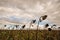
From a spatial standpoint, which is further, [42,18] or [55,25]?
[55,25]

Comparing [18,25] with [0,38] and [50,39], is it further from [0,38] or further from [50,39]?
[50,39]

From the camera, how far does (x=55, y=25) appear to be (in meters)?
8.05

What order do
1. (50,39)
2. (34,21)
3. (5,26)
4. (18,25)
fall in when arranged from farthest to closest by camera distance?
(5,26)
(18,25)
(34,21)
(50,39)

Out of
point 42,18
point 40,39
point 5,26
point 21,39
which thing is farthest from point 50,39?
point 5,26

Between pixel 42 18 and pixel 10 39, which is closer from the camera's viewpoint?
pixel 42 18

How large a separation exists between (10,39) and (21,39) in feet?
1.61

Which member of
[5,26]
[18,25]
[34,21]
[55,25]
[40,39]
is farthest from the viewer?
[5,26]

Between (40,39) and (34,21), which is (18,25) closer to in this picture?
(40,39)

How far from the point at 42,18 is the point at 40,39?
6.68 ft

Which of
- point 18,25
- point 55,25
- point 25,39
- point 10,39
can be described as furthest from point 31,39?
point 18,25

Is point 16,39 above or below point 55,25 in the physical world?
below

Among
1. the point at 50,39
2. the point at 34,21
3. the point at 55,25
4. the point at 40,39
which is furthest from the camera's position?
the point at 55,25

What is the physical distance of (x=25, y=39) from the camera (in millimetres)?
7352

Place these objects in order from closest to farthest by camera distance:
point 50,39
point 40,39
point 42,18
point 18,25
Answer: point 42,18 → point 50,39 → point 40,39 → point 18,25
